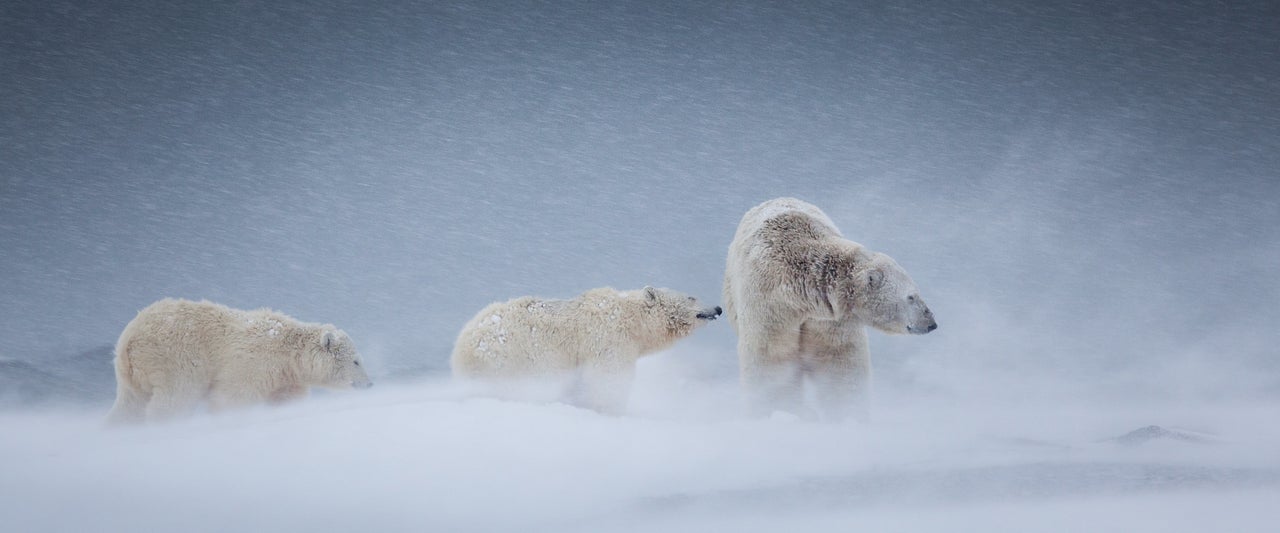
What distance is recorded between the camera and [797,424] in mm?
10023

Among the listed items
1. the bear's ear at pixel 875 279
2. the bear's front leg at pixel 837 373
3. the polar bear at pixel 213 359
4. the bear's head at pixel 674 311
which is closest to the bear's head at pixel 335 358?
the polar bear at pixel 213 359

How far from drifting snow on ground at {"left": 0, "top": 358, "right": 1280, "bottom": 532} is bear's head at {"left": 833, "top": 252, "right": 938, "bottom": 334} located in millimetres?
981

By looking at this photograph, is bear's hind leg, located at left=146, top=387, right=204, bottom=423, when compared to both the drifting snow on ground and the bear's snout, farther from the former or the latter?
the bear's snout

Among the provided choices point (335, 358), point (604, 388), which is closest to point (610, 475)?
point (604, 388)

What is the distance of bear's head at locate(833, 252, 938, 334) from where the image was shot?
10008 millimetres

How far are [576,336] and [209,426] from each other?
3421 millimetres

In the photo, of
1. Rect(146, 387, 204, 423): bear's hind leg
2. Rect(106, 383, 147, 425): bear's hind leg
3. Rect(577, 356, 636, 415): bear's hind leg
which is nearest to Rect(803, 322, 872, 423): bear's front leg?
Rect(577, 356, 636, 415): bear's hind leg

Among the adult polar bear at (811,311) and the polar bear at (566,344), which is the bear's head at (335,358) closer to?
the polar bear at (566,344)

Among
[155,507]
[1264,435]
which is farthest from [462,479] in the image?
[1264,435]

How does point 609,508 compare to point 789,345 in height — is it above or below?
below

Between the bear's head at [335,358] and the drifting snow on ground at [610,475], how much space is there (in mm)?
1154

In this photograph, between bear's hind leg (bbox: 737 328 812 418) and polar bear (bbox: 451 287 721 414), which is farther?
polar bear (bbox: 451 287 721 414)

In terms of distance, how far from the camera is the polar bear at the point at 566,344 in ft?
34.3

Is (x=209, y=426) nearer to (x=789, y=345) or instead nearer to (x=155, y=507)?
(x=155, y=507)
